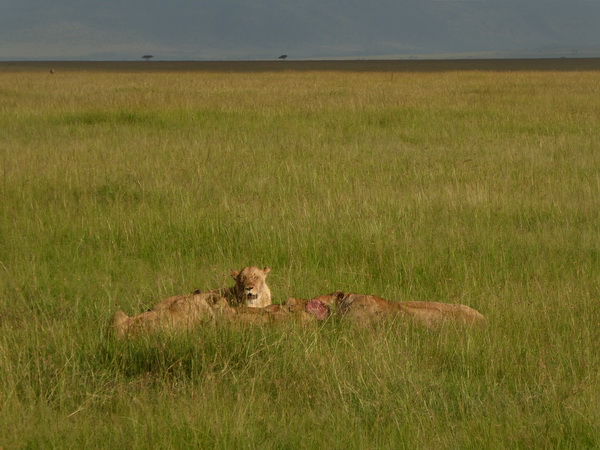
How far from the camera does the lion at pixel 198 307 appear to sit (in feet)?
15.3

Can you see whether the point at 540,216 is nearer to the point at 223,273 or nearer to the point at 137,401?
the point at 223,273

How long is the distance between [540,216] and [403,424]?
5.06 metres

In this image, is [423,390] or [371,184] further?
[371,184]

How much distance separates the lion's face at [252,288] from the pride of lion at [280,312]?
2 centimetres

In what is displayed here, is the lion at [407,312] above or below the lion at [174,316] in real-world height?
below

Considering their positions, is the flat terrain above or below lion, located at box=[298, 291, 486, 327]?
below

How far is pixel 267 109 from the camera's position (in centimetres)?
1809

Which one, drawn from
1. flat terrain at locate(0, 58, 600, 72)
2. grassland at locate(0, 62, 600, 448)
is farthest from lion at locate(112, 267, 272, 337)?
flat terrain at locate(0, 58, 600, 72)

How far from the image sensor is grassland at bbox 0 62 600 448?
147 inches

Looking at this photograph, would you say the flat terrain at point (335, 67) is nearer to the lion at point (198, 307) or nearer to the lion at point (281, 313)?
the lion at point (198, 307)

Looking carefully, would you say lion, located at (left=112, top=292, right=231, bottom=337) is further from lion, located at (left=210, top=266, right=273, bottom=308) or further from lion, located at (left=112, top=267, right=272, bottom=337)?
lion, located at (left=210, top=266, right=273, bottom=308)

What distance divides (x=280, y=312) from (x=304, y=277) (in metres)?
1.52

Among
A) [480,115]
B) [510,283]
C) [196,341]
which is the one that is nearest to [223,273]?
[196,341]

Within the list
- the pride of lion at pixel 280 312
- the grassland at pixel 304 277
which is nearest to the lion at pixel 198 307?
the pride of lion at pixel 280 312
